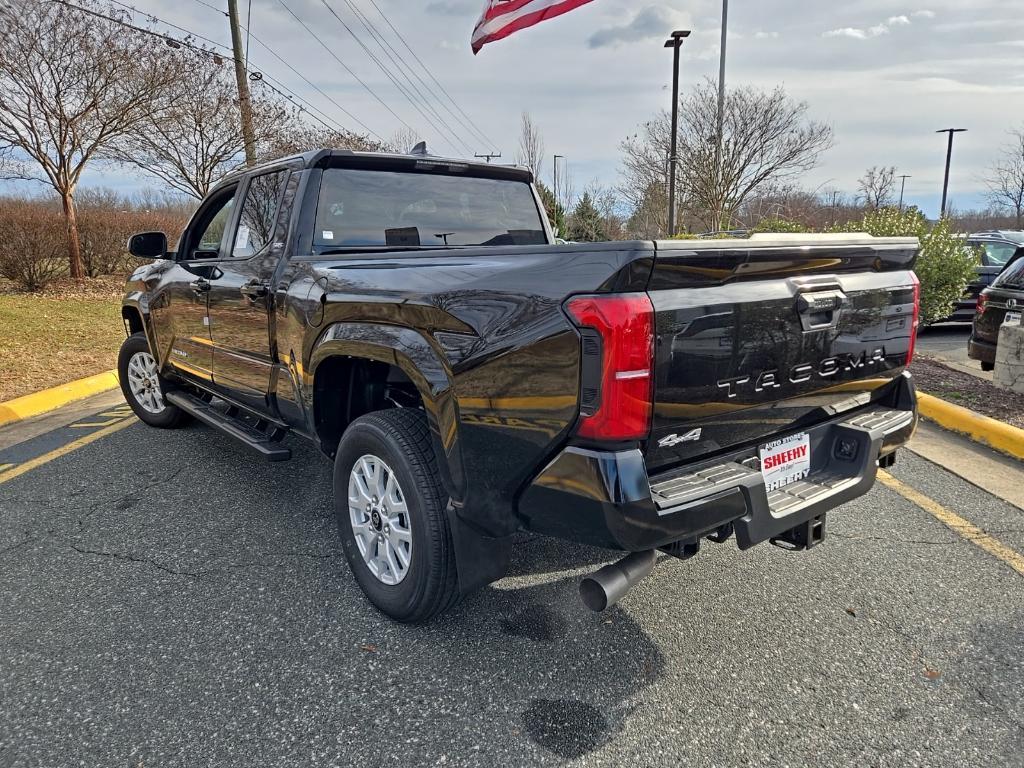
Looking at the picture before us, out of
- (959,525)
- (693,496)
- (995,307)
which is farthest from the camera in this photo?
(995,307)

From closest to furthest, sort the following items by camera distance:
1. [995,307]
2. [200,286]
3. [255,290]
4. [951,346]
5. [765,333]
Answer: [765,333], [255,290], [200,286], [995,307], [951,346]

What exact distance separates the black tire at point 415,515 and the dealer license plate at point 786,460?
115 centimetres

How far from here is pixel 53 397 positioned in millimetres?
6285

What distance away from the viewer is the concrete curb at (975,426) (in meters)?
4.59

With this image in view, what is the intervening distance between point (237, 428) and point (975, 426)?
204 inches

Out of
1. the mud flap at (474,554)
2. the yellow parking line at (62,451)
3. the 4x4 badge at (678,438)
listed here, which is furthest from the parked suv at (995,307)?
the yellow parking line at (62,451)

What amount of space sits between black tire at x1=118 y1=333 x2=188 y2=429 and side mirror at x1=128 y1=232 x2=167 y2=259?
2.89 feet

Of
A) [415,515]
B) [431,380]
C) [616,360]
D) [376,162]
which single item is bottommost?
[415,515]

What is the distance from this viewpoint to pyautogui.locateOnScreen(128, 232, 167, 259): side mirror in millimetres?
4375

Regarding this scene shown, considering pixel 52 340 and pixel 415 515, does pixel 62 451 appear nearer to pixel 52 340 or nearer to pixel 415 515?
pixel 415 515

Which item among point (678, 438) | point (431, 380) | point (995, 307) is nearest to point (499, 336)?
point (431, 380)

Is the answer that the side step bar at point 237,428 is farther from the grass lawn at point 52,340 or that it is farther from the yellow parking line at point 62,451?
the grass lawn at point 52,340

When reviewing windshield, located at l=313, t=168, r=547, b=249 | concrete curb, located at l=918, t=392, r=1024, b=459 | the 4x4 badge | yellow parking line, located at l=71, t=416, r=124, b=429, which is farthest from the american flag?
the 4x4 badge

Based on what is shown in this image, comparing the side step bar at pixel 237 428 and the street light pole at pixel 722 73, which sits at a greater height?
the street light pole at pixel 722 73
